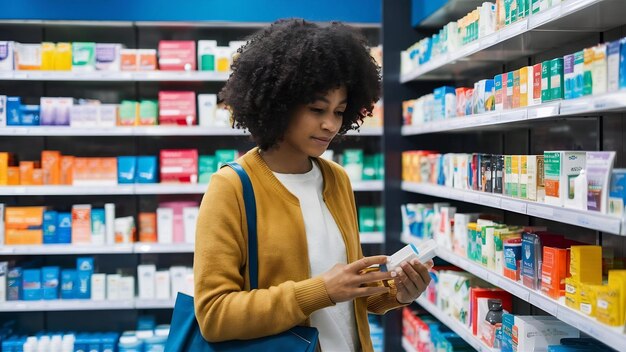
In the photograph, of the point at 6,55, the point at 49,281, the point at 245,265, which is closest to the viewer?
the point at 245,265

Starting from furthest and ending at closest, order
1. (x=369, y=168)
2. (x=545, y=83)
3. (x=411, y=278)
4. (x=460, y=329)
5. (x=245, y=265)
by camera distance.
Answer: (x=369, y=168) < (x=460, y=329) < (x=545, y=83) < (x=411, y=278) < (x=245, y=265)

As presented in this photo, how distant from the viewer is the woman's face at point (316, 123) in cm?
204

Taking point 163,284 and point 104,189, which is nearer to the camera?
point 104,189

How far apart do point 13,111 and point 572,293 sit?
4.53 meters

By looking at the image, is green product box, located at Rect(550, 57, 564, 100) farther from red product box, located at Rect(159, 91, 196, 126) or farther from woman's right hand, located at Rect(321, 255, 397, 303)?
red product box, located at Rect(159, 91, 196, 126)

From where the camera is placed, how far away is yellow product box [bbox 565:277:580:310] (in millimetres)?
2551

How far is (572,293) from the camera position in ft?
8.52

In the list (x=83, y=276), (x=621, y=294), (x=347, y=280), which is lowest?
(x=83, y=276)

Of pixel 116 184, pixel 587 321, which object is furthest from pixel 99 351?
pixel 587 321

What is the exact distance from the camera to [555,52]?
3.70m

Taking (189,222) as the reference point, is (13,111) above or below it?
above

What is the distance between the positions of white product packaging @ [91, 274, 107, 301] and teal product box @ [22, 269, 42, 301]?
1.38ft

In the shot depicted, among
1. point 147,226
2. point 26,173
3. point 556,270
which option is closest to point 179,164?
point 147,226

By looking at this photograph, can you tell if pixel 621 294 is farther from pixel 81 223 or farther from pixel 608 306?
pixel 81 223
